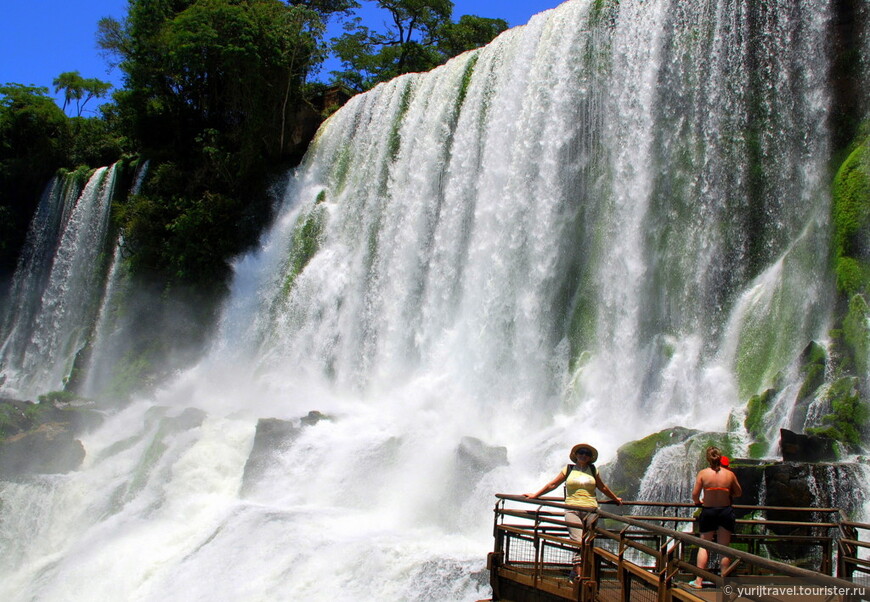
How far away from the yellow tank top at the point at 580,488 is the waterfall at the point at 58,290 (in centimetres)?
2590

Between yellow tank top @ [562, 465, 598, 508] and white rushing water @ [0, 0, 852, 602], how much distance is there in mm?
4075

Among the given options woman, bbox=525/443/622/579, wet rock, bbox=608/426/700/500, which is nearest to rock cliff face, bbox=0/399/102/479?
wet rock, bbox=608/426/700/500

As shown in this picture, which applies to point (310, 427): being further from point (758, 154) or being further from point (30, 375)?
point (30, 375)

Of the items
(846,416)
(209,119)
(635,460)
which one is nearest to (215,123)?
(209,119)

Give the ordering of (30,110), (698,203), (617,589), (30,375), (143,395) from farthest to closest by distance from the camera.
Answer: (30,110) < (30,375) < (143,395) < (698,203) < (617,589)

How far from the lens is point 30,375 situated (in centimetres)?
3153

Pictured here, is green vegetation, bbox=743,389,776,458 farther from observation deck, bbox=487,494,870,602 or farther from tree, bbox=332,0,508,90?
tree, bbox=332,0,508,90

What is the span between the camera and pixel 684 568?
4.70 m

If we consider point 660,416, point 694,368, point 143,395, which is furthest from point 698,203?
point 143,395

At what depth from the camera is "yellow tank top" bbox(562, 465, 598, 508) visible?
6348 millimetres

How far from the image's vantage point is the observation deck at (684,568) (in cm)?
399

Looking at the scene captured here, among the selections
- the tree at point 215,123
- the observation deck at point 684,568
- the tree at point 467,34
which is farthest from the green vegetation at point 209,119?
the observation deck at point 684,568

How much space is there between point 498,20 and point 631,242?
85.1 ft

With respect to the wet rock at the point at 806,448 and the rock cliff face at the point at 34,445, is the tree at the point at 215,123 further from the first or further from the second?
the wet rock at the point at 806,448
